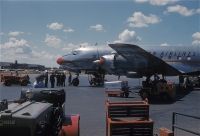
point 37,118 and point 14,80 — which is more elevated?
point 14,80

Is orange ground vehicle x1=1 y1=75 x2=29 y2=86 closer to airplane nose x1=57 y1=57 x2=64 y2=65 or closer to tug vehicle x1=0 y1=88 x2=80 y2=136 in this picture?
airplane nose x1=57 y1=57 x2=64 y2=65

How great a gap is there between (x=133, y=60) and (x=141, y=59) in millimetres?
1217

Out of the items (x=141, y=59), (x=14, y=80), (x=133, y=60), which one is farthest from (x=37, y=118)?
(x=14, y=80)

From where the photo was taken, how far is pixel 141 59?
99.2 ft

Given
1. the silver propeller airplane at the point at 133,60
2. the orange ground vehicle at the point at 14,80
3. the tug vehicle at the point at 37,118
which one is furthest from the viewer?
the orange ground vehicle at the point at 14,80

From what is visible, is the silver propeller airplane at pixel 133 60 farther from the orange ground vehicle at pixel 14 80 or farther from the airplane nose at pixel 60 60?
the orange ground vehicle at pixel 14 80

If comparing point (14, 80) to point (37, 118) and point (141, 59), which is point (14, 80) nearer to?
point (141, 59)

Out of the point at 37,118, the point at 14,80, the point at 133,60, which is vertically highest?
the point at 133,60

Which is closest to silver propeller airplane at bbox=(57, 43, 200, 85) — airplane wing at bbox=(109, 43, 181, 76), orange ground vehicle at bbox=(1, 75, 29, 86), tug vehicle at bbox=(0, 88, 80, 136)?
airplane wing at bbox=(109, 43, 181, 76)

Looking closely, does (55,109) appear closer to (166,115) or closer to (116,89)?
(166,115)

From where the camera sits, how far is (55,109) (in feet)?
27.8

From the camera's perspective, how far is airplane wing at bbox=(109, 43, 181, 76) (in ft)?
93.6

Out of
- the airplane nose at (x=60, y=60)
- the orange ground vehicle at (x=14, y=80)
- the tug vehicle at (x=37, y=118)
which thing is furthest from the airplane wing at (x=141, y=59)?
the tug vehicle at (x=37, y=118)

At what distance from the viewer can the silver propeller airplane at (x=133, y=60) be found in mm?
29656
